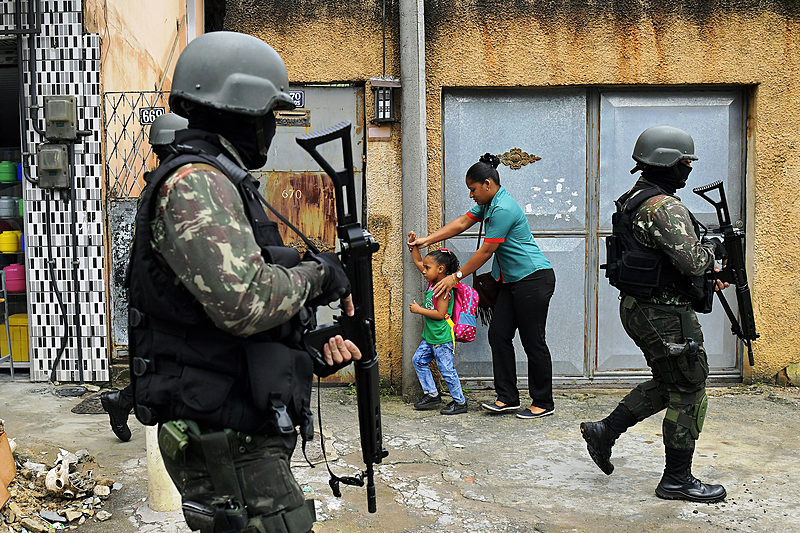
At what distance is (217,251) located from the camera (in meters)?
1.82

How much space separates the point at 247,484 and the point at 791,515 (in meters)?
2.95

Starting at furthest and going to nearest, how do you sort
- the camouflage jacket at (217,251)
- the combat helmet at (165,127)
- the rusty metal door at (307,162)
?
the rusty metal door at (307,162), the combat helmet at (165,127), the camouflage jacket at (217,251)

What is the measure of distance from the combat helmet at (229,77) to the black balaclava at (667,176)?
247 cm

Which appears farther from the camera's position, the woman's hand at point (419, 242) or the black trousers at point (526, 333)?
the woman's hand at point (419, 242)

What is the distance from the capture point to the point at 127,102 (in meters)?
5.99

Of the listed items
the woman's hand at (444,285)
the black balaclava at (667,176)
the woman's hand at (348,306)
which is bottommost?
the woman's hand at (444,285)

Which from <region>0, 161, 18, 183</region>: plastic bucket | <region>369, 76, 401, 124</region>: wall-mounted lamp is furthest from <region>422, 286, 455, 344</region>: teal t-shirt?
<region>0, 161, 18, 183</region>: plastic bucket

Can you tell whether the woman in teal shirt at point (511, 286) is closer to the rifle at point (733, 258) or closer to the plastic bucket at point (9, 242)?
the rifle at point (733, 258)

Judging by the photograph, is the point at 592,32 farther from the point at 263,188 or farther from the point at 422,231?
the point at 263,188

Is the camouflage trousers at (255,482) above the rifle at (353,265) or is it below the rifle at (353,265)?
below

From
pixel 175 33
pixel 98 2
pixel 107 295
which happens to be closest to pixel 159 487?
pixel 107 295

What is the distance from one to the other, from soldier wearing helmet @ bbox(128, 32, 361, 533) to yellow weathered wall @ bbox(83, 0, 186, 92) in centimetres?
418

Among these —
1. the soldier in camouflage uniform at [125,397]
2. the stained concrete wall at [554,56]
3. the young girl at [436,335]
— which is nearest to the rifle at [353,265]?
the soldier in camouflage uniform at [125,397]

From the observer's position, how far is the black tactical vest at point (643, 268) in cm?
381
